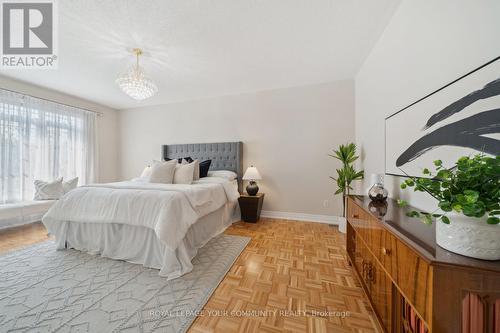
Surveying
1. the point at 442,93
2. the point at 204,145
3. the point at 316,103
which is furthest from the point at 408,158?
the point at 204,145

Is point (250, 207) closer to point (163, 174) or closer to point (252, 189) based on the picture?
point (252, 189)

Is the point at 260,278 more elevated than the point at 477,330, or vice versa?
the point at 477,330

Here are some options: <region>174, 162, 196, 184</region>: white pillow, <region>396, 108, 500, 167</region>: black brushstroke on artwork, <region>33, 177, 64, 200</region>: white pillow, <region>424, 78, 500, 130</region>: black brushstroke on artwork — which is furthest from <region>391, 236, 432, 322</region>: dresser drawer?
<region>33, 177, 64, 200</region>: white pillow

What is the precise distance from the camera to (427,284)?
0.64m

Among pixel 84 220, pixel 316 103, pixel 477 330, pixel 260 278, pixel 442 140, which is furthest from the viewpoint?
pixel 316 103

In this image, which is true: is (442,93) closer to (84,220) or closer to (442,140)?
(442,140)

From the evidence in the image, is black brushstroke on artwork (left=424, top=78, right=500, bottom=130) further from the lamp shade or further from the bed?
the lamp shade

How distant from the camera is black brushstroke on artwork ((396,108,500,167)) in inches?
31.1

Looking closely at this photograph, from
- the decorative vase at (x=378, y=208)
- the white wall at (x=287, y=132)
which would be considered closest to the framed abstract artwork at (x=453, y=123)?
the decorative vase at (x=378, y=208)

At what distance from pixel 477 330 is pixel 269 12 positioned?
2383mm

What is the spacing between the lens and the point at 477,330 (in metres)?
0.59

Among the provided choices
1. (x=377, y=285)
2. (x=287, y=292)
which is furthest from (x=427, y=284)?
(x=287, y=292)

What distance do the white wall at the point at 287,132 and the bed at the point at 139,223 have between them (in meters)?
1.52

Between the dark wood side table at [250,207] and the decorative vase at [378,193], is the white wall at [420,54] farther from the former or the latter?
the dark wood side table at [250,207]
